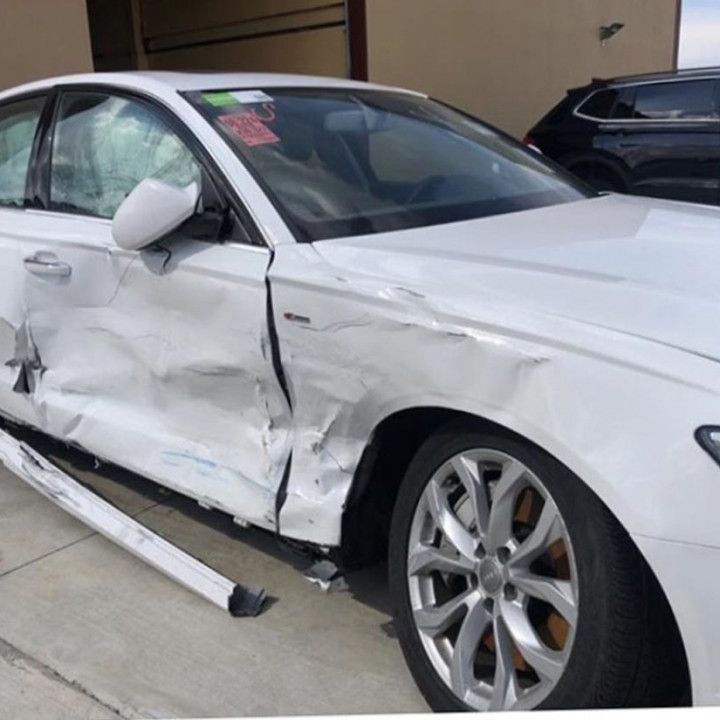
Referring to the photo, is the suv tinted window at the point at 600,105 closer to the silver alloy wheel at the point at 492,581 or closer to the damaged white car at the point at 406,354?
the damaged white car at the point at 406,354

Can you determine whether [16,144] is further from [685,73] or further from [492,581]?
[685,73]

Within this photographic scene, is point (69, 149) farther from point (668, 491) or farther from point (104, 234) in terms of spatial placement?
point (668, 491)

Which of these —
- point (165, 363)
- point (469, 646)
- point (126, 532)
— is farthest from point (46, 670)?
point (469, 646)

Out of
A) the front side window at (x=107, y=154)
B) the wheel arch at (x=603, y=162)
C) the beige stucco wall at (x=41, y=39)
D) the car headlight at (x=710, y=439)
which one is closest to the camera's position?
the car headlight at (x=710, y=439)

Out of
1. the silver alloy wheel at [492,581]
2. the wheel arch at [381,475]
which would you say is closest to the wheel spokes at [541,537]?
the silver alloy wheel at [492,581]

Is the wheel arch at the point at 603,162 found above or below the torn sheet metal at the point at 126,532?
above

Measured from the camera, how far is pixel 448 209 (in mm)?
3082

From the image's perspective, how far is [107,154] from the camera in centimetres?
353

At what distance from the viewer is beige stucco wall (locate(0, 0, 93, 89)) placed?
7.59 meters

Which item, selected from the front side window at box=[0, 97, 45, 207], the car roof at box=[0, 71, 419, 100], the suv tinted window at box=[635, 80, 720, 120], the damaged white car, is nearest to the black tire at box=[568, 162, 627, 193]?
the suv tinted window at box=[635, 80, 720, 120]

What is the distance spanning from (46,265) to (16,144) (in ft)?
2.70

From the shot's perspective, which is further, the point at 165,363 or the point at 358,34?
the point at 358,34

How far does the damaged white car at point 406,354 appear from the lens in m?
A: 2.00

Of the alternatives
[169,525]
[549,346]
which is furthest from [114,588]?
[549,346]
